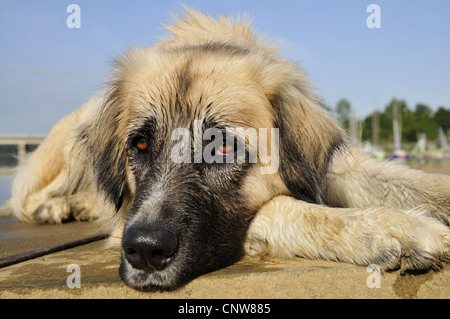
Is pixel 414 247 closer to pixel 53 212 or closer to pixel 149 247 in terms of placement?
pixel 149 247

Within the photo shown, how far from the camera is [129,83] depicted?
3922mm

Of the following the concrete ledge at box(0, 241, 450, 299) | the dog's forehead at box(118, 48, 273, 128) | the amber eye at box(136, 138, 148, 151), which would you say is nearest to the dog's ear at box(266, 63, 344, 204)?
the dog's forehead at box(118, 48, 273, 128)

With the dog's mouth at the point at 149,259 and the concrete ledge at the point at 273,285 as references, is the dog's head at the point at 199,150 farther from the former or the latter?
the concrete ledge at the point at 273,285

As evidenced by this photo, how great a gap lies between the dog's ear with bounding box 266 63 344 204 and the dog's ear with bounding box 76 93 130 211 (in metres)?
1.33

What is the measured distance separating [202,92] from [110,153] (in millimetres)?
1162

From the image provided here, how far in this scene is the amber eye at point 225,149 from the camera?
321 cm

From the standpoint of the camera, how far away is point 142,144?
3391mm

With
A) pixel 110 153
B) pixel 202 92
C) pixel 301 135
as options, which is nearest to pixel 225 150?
pixel 202 92

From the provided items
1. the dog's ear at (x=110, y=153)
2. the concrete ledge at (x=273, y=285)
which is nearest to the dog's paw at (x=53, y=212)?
the dog's ear at (x=110, y=153)

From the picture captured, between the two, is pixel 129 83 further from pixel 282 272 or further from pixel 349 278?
pixel 349 278

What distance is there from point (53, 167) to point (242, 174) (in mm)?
3982

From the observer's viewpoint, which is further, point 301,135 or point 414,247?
point 301,135

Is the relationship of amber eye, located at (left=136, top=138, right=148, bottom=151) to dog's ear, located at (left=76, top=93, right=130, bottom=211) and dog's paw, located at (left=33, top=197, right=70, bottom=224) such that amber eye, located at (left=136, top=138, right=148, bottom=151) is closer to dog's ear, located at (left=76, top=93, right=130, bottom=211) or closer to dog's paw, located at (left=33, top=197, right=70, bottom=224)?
dog's ear, located at (left=76, top=93, right=130, bottom=211)
